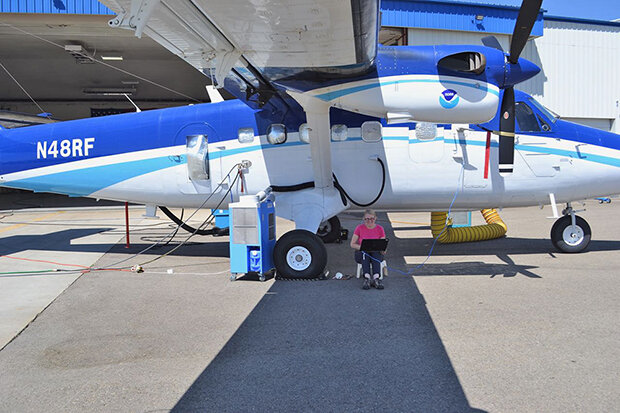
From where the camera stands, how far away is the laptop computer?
7090 millimetres

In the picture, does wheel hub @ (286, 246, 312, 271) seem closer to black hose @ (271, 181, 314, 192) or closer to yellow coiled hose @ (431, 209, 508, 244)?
black hose @ (271, 181, 314, 192)

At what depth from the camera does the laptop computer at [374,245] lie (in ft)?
23.3

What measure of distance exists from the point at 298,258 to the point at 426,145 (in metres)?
3.05

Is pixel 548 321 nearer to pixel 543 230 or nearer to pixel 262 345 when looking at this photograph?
pixel 262 345

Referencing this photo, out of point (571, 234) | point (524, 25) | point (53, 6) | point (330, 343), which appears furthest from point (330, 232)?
point (53, 6)

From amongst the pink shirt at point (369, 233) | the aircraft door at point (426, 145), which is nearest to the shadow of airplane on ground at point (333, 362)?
the pink shirt at point (369, 233)

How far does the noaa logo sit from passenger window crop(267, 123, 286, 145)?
292cm

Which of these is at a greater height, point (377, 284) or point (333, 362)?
point (377, 284)

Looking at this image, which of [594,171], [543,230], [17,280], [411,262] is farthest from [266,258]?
[543,230]

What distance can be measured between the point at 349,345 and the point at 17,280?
590 cm

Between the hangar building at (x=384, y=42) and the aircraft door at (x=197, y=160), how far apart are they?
26.3 ft

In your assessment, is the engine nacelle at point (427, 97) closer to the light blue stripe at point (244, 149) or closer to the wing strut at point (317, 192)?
the wing strut at point (317, 192)

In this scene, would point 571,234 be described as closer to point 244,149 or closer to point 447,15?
point 244,149

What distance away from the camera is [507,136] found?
8250 millimetres
